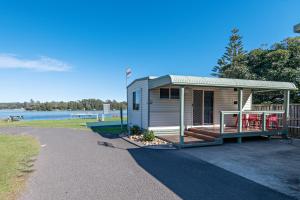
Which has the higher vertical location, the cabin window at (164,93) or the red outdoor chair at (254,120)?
the cabin window at (164,93)

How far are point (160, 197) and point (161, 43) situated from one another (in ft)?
62.0

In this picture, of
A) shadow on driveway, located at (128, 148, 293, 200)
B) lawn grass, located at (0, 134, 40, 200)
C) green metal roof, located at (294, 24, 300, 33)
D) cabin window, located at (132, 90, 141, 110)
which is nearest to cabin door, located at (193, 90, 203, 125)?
cabin window, located at (132, 90, 141, 110)

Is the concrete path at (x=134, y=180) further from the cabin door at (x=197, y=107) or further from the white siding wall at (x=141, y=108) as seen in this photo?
the cabin door at (x=197, y=107)

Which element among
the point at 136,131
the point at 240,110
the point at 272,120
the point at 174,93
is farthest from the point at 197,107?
the point at 272,120

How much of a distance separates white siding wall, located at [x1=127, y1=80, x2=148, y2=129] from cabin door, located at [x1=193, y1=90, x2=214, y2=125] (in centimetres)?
268

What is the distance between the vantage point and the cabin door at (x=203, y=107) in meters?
10.8

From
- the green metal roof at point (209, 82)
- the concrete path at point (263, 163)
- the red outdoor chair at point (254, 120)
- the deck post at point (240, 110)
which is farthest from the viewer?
the red outdoor chair at point (254, 120)

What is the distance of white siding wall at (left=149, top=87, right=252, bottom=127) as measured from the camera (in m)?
10.2

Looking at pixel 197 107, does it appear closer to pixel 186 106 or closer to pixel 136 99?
pixel 186 106

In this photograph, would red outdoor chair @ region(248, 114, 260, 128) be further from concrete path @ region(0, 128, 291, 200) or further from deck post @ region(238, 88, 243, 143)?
concrete path @ region(0, 128, 291, 200)

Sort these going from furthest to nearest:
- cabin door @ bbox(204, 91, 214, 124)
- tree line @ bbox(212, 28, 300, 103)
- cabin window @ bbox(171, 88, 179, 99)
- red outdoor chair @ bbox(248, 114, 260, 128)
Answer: tree line @ bbox(212, 28, 300, 103), cabin door @ bbox(204, 91, 214, 124), cabin window @ bbox(171, 88, 179, 99), red outdoor chair @ bbox(248, 114, 260, 128)

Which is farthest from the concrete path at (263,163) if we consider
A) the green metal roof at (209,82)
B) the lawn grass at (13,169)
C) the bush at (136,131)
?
the lawn grass at (13,169)

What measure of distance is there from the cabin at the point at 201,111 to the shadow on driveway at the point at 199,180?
323cm

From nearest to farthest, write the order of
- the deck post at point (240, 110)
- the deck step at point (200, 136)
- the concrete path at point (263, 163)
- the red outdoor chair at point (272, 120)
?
the concrete path at point (263, 163), the deck step at point (200, 136), the deck post at point (240, 110), the red outdoor chair at point (272, 120)
